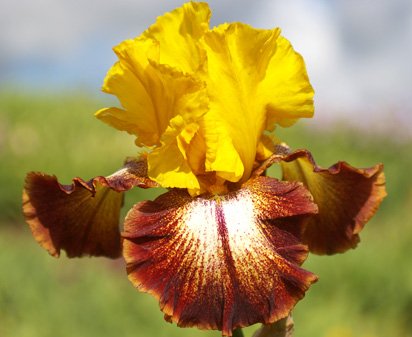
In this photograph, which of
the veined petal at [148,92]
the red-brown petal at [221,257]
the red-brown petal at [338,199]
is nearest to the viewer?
the red-brown petal at [221,257]

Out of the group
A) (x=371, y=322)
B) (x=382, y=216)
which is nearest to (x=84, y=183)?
(x=371, y=322)

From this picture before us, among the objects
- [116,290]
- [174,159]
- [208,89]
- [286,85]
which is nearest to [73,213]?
[174,159]

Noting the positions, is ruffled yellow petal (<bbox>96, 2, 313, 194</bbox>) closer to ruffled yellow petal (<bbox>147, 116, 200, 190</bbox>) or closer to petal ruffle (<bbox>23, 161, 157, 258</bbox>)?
ruffled yellow petal (<bbox>147, 116, 200, 190</bbox>)

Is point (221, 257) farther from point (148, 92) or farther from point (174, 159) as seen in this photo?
point (148, 92)

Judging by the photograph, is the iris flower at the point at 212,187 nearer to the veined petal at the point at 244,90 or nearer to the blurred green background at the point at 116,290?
the veined petal at the point at 244,90

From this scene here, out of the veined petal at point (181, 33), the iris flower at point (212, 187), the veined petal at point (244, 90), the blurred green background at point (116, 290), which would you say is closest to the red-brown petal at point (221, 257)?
the iris flower at point (212, 187)

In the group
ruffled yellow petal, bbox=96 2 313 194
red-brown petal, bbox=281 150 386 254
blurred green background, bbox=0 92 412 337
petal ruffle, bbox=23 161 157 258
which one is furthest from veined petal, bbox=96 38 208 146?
blurred green background, bbox=0 92 412 337
